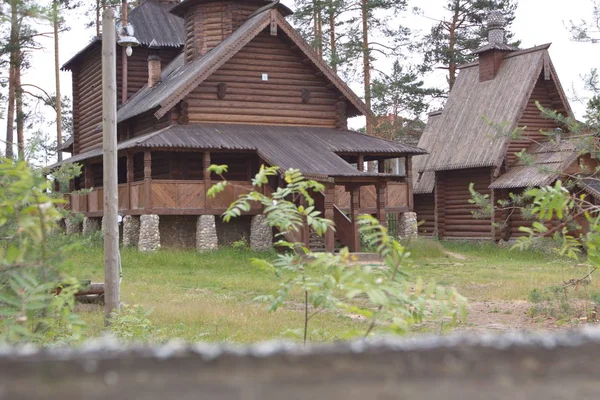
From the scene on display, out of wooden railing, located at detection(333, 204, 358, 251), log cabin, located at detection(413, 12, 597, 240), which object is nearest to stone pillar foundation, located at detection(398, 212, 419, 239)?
log cabin, located at detection(413, 12, 597, 240)

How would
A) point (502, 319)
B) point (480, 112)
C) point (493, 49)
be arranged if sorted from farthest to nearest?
point (493, 49), point (480, 112), point (502, 319)

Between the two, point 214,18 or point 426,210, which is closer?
point 214,18

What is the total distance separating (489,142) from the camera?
92.7 feet

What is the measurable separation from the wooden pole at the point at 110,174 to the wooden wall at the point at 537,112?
71.0 feet

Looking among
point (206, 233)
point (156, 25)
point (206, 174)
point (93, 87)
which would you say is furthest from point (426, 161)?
point (93, 87)

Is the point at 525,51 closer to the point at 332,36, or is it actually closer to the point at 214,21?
the point at 332,36

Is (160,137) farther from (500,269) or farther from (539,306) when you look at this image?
(539,306)

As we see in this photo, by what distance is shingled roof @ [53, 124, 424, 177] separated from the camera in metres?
21.3

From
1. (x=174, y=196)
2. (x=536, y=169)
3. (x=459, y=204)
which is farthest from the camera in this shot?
(x=459, y=204)

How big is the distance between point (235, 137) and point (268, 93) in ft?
9.59

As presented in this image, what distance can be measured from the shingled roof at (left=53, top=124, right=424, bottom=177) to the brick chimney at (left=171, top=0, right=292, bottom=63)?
3.78 meters

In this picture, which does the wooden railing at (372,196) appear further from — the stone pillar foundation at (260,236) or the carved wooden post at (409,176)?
the stone pillar foundation at (260,236)

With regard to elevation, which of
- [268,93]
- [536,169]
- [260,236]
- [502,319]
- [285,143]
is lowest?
[502,319]

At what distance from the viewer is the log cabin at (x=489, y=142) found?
2748 cm
